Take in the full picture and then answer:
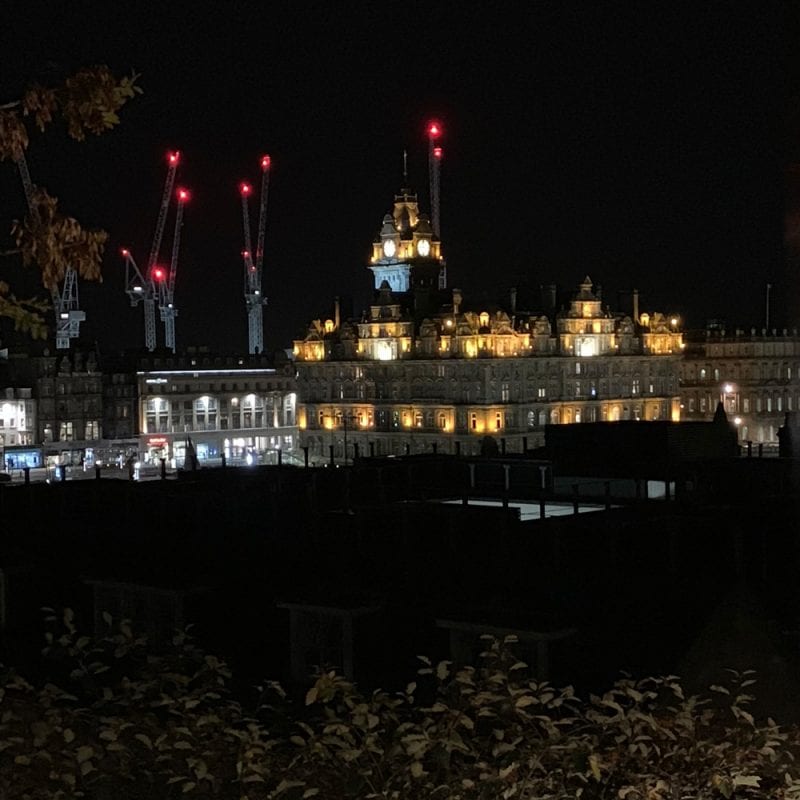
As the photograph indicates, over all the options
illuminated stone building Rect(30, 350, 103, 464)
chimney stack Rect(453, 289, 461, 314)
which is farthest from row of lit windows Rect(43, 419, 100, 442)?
chimney stack Rect(453, 289, 461, 314)

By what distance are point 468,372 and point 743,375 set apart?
28011 mm

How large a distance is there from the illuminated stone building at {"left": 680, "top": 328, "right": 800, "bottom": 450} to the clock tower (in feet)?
75.8

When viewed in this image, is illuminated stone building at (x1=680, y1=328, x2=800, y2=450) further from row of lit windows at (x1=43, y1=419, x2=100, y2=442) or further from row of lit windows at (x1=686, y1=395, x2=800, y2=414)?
row of lit windows at (x1=43, y1=419, x2=100, y2=442)

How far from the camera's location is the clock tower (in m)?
124

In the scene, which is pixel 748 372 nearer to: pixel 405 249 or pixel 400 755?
pixel 405 249

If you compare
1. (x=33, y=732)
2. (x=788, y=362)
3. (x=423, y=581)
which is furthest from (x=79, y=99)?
(x=788, y=362)

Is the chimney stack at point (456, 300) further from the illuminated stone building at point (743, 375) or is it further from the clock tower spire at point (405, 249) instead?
the illuminated stone building at point (743, 375)

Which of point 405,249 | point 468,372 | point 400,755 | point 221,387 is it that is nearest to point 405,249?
point 405,249

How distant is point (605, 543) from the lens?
70.7 ft

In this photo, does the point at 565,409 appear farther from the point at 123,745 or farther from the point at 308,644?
the point at 123,745

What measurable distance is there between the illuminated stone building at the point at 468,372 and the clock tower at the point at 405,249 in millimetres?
12053

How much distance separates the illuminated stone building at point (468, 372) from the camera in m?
102

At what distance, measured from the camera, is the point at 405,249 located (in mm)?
124625

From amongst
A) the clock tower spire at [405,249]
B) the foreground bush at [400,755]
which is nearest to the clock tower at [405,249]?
the clock tower spire at [405,249]
